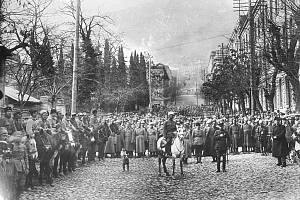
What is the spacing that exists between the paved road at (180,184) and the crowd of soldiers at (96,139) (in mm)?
647

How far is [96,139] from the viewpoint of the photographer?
20.4m

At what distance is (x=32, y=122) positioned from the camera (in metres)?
14.1

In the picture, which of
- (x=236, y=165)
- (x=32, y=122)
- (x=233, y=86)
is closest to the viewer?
(x=32, y=122)

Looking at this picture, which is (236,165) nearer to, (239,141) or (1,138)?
(239,141)

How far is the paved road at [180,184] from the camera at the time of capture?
34.5ft

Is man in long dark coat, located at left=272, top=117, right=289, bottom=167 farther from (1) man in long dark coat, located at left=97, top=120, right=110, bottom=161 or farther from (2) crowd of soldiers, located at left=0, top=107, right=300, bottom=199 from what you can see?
(1) man in long dark coat, located at left=97, top=120, right=110, bottom=161

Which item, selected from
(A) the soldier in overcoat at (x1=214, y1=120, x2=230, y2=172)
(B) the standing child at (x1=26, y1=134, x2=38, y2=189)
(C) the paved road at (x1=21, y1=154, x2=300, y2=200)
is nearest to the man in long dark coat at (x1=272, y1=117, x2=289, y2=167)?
(C) the paved road at (x1=21, y1=154, x2=300, y2=200)

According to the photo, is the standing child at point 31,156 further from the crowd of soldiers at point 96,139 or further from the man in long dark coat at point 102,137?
the man in long dark coat at point 102,137

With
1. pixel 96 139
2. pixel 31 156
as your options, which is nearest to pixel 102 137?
pixel 96 139

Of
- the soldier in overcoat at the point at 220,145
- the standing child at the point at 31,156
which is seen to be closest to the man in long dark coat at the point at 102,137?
the soldier in overcoat at the point at 220,145

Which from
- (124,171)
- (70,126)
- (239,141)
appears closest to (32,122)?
(70,126)

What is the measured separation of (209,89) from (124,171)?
1670 inches

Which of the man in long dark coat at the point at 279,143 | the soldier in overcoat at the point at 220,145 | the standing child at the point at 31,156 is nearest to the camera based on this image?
the standing child at the point at 31,156

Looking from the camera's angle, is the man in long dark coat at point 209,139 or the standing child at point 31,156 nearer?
the standing child at point 31,156
